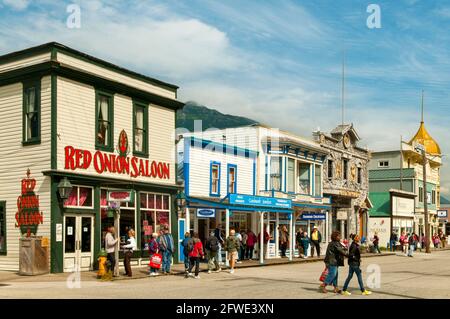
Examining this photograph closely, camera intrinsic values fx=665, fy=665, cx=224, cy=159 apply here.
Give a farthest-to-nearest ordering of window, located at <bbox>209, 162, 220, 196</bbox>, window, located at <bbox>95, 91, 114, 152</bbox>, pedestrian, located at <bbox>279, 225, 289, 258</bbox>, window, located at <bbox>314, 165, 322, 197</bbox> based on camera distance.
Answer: window, located at <bbox>314, 165, 322, 197</bbox>, pedestrian, located at <bbox>279, 225, 289, 258</bbox>, window, located at <bbox>209, 162, 220, 196</bbox>, window, located at <bbox>95, 91, 114, 152</bbox>

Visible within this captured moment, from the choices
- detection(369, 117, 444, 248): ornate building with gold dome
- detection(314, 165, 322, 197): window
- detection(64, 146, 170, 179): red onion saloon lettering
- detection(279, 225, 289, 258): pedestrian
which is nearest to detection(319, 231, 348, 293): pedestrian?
detection(64, 146, 170, 179): red onion saloon lettering

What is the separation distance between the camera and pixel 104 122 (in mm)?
26359

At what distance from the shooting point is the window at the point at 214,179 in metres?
33.3

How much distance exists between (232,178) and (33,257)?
14520 mm

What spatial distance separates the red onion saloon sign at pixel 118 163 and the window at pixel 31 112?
4.65 ft

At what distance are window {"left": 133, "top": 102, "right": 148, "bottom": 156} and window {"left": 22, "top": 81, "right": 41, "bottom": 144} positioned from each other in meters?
4.61

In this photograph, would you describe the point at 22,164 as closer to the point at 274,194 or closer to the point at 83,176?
the point at 83,176

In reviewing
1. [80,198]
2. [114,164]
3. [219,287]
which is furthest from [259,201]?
[219,287]

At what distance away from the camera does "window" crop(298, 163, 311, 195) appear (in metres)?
42.5

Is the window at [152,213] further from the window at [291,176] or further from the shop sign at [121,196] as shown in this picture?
the window at [291,176]

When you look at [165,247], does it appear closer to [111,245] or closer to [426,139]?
[111,245]

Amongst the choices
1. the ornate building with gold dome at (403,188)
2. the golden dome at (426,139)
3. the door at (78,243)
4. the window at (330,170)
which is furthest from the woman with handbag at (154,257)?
the golden dome at (426,139)

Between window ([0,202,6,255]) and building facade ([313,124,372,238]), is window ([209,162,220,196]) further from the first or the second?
building facade ([313,124,372,238])
